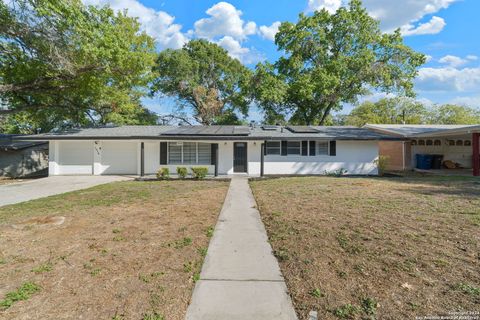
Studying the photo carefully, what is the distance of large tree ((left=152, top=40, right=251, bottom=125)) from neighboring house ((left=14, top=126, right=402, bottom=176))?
38.9 ft

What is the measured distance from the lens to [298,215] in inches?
254

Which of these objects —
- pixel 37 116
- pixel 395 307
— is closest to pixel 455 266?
pixel 395 307

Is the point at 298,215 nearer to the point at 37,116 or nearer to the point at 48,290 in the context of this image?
the point at 48,290

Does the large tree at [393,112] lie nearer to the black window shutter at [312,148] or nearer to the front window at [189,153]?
the black window shutter at [312,148]

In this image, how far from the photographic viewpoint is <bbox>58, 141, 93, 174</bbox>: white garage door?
16609mm

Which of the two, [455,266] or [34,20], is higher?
[34,20]

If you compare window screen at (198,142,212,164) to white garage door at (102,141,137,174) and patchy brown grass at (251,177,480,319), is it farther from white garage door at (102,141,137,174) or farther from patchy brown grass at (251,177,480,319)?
patchy brown grass at (251,177,480,319)

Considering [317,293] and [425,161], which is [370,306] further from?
[425,161]

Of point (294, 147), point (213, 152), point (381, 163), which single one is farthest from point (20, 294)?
point (381, 163)

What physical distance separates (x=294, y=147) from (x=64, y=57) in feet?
45.0

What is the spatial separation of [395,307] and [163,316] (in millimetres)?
2409

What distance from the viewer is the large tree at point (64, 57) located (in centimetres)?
1261

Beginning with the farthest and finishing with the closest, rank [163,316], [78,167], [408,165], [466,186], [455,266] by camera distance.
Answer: [408,165], [78,167], [466,186], [455,266], [163,316]

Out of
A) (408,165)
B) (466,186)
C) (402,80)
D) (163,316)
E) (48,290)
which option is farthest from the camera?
(402,80)
